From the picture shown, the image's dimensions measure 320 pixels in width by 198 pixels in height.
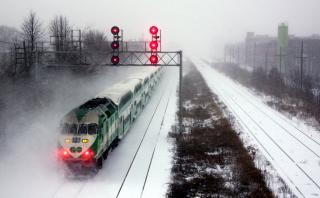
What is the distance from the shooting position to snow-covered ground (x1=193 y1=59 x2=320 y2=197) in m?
18.4

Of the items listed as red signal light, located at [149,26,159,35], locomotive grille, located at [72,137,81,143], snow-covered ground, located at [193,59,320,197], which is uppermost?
red signal light, located at [149,26,159,35]

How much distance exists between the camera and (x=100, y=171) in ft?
63.7

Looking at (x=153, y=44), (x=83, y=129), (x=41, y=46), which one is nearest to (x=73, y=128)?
(x=83, y=129)

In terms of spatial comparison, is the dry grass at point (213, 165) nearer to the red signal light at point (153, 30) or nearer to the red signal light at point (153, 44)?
the red signal light at point (153, 44)

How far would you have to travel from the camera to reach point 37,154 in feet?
74.4

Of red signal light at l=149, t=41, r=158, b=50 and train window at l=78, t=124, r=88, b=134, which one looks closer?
train window at l=78, t=124, r=88, b=134

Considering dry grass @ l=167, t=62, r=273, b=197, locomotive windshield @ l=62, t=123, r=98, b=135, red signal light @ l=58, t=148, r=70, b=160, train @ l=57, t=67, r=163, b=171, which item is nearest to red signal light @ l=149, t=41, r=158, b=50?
train @ l=57, t=67, r=163, b=171

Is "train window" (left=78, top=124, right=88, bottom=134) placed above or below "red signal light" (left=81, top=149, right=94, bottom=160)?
above

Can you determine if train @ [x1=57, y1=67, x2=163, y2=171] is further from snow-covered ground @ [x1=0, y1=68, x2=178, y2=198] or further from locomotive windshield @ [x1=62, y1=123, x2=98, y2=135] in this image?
snow-covered ground @ [x1=0, y1=68, x2=178, y2=198]

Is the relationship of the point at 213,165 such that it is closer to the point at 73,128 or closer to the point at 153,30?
the point at 73,128

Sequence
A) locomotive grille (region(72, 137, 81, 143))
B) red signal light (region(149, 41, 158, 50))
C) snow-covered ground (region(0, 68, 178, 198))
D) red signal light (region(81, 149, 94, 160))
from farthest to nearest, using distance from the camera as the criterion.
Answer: red signal light (region(149, 41, 158, 50))
locomotive grille (region(72, 137, 81, 143))
red signal light (region(81, 149, 94, 160))
snow-covered ground (region(0, 68, 178, 198))

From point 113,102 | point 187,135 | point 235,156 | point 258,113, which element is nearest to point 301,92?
point 258,113

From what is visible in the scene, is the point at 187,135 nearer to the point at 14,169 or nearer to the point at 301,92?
the point at 14,169

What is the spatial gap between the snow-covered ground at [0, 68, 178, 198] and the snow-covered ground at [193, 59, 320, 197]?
621 centimetres
